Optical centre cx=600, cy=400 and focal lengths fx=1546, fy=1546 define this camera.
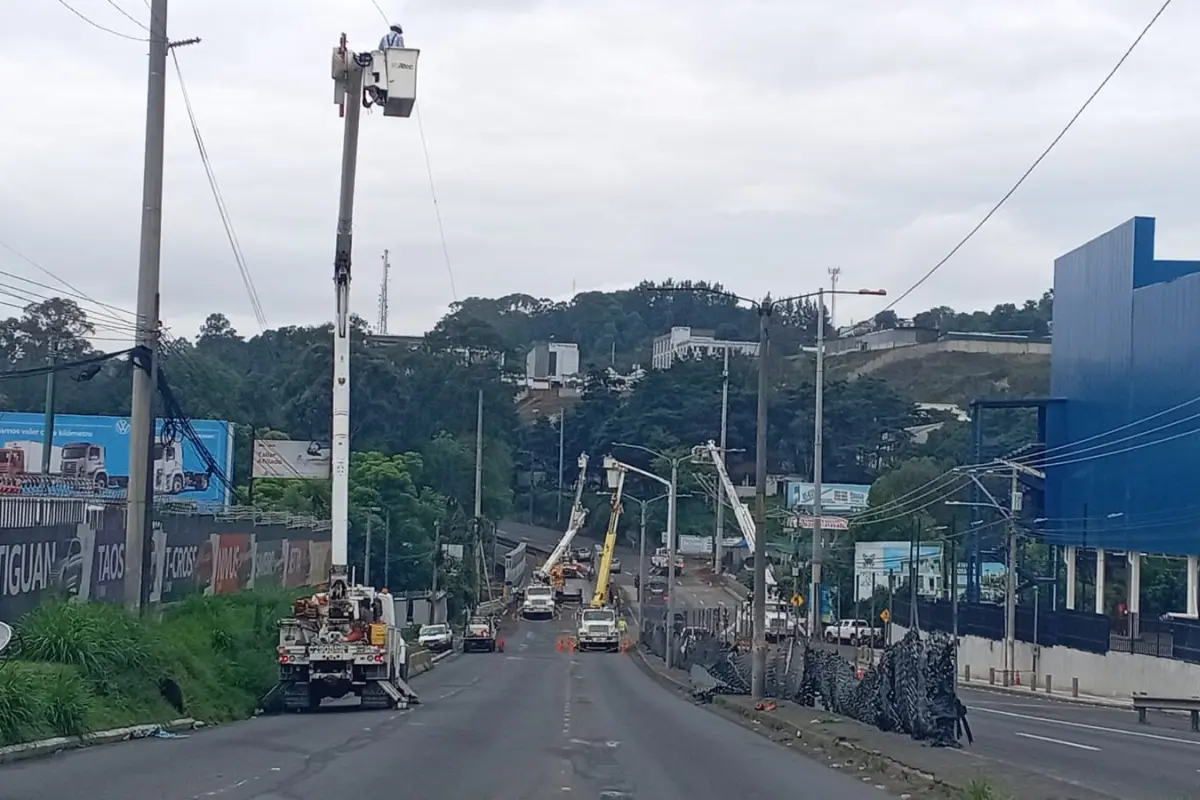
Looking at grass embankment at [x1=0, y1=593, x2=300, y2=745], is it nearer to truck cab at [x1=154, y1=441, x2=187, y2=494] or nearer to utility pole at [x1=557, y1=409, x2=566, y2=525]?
truck cab at [x1=154, y1=441, x2=187, y2=494]

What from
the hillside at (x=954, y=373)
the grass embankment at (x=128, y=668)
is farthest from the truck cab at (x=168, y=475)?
the hillside at (x=954, y=373)

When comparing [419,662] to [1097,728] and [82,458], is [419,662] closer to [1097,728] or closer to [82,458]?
[82,458]


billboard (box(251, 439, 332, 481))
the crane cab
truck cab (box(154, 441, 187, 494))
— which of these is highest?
the crane cab

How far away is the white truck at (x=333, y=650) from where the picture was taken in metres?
30.4

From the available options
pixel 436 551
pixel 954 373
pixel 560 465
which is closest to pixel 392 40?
pixel 436 551

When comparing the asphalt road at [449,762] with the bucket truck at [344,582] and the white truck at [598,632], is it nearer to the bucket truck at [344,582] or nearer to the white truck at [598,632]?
the bucket truck at [344,582]

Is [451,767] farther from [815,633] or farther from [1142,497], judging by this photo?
[1142,497]

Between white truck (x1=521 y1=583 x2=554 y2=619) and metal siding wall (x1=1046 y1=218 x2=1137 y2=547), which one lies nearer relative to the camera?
metal siding wall (x1=1046 y1=218 x2=1137 y2=547)

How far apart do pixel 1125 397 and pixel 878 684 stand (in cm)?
3849

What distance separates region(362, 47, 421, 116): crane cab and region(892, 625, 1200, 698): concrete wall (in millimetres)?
Result: 23176

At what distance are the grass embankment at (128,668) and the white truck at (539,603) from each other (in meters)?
64.5

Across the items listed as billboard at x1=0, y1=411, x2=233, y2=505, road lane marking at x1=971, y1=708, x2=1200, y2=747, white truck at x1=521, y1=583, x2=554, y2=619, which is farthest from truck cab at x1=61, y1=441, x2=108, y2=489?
road lane marking at x1=971, y1=708, x2=1200, y2=747

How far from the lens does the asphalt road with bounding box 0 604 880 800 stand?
15742 mm

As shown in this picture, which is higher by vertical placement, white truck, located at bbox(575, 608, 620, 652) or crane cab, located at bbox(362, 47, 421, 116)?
crane cab, located at bbox(362, 47, 421, 116)
